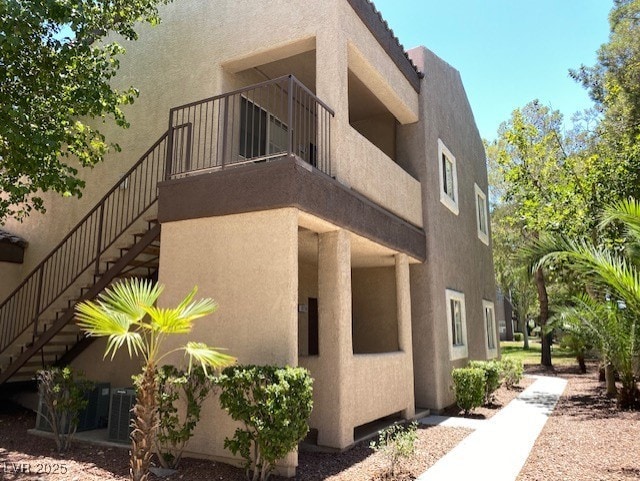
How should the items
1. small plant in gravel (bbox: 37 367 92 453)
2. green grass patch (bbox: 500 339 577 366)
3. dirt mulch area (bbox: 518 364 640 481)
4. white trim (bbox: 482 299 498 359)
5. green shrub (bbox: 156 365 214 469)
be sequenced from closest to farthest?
Result: green shrub (bbox: 156 365 214 469) < dirt mulch area (bbox: 518 364 640 481) < small plant in gravel (bbox: 37 367 92 453) < white trim (bbox: 482 299 498 359) < green grass patch (bbox: 500 339 577 366)

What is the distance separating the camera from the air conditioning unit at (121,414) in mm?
7492

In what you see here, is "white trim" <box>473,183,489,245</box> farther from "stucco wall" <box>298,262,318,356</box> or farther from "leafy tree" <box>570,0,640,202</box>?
"stucco wall" <box>298,262,318,356</box>

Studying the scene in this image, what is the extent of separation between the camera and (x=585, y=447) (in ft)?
25.1

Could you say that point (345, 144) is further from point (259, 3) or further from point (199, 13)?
point (199, 13)

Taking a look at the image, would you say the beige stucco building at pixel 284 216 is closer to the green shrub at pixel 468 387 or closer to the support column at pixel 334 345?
the support column at pixel 334 345

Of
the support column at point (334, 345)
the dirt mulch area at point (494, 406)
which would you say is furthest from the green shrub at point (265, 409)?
the dirt mulch area at point (494, 406)

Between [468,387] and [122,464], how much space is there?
7.15m

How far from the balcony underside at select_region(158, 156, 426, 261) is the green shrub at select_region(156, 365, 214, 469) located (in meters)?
2.36

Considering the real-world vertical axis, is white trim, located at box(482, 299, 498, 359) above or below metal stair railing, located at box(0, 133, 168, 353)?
below

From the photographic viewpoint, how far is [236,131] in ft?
30.9

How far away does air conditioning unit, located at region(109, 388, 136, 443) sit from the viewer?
7.49 m

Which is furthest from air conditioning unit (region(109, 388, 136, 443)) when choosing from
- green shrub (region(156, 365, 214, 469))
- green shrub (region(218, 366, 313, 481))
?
green shrub (region(218, 366, 313, 481))

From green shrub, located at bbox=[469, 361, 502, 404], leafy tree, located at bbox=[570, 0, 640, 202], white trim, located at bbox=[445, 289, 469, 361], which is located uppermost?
leafy tree, located at bbox=[570, 0, 640, 202]

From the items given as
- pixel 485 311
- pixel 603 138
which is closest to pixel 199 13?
pixel 485 311
